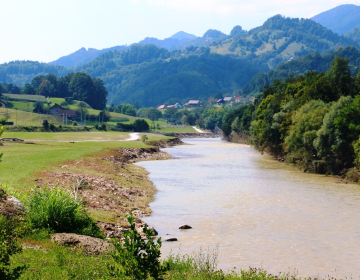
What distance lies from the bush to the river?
3.99m

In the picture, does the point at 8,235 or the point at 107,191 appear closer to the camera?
the point at 8,235

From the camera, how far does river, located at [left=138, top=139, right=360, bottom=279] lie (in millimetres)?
19859

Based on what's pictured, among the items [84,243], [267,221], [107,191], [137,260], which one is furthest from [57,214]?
[107,191]

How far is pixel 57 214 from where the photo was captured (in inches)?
728

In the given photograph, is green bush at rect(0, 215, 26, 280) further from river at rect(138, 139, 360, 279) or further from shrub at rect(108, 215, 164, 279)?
river at rect(138, 139, 360, 279)

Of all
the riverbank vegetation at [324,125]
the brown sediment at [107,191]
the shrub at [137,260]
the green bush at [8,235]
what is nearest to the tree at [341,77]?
the riverbank vegetation at [324,125]

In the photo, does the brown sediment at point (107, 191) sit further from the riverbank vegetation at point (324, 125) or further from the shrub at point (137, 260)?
the riverbank vegetation at point (324, 125)

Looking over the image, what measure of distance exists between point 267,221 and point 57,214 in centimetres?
1444

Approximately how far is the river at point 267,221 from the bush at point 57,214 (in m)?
3.99

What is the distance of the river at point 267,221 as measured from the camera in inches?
782

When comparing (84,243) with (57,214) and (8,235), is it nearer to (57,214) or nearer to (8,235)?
(57,214)

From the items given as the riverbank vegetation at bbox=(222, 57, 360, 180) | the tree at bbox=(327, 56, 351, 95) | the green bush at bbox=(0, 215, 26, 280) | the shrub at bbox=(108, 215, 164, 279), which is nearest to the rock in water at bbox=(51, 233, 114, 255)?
the green bush at bbox=(0, 215, 26, 280)

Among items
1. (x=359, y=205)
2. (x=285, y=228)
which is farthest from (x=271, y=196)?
(x=285, y=228)

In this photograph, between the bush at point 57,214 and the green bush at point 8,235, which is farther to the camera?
the bush at point 57,214
